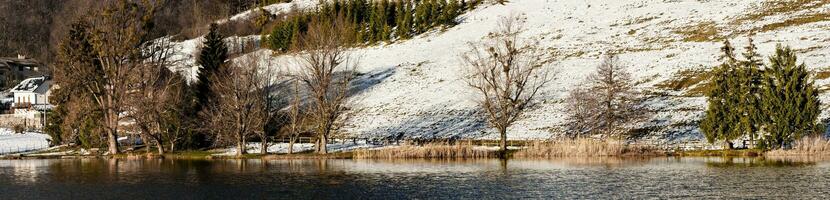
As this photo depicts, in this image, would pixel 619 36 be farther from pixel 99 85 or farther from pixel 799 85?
pixel 99 85

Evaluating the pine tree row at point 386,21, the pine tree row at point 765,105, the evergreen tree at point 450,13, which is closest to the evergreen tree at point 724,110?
the pine tree row at point 765,105

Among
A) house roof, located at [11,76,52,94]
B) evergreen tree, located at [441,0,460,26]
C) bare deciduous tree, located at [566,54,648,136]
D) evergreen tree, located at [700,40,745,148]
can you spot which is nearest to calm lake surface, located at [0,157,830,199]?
evergreen tree, located at [700,40,745,148]

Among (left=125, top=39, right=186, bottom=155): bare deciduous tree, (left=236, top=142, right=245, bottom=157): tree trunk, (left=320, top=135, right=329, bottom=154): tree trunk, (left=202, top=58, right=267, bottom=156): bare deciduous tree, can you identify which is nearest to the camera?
(left=320, top=135, right=329, bottom=154): tree trunk

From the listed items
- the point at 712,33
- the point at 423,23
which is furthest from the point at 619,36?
the point at 423,23

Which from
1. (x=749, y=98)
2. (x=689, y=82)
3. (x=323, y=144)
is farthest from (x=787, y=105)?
(x=323, y=144)

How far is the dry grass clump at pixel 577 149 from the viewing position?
191 feet

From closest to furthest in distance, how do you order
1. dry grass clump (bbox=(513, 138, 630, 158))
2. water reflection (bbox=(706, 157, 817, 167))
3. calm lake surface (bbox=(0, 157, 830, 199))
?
1. calm lake surface (bbox=(0, 157, 830, 199))
2. water reflection (bbox=(706, 157, 817, 167))
3. dry grass clump (bbox=(513, 138, 630, 158))

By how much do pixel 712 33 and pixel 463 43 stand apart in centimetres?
3816

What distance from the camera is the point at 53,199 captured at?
3462 centimetres

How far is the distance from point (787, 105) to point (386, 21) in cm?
9962

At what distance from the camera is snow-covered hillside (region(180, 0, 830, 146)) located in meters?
79.7

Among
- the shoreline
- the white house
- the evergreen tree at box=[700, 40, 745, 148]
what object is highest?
the white house

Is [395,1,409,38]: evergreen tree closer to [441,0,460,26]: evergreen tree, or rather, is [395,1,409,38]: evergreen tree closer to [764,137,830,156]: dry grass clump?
[441,0,460,26]: evergreen tree

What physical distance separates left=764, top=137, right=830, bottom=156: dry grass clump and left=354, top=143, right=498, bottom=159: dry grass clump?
19.8 m
